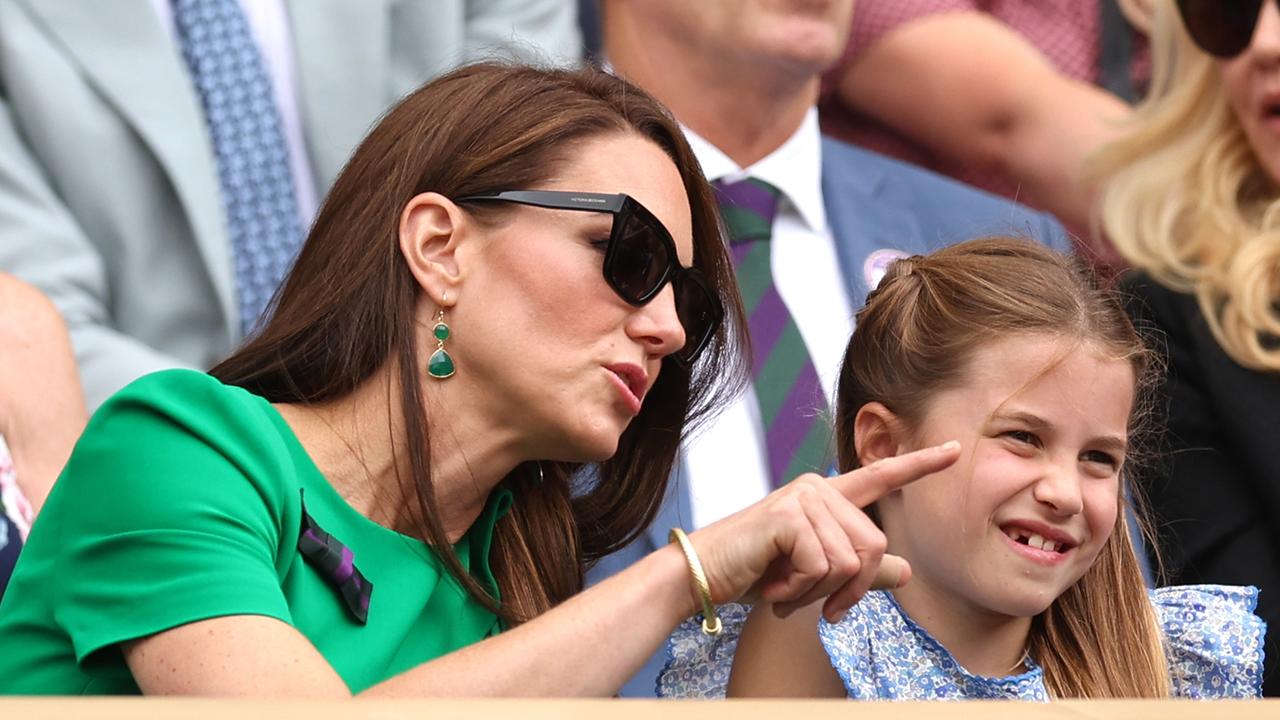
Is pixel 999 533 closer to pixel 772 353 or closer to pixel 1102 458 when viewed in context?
pixel 1102 458

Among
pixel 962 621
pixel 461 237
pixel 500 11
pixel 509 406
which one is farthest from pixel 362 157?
pixel 500 11

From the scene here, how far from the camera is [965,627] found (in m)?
2.03

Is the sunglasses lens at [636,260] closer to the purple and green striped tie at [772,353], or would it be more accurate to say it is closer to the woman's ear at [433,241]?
the woman's ear at [433,241]

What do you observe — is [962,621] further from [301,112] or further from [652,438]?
[301,112]

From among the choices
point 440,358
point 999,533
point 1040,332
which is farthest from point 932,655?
point 440,358

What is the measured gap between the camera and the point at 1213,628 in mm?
2131

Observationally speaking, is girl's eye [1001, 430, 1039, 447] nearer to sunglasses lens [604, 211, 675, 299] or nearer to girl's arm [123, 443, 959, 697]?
girl's arm [123, 443, 959, 697]

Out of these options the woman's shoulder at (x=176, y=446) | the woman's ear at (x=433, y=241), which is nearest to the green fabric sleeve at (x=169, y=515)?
the woman's shoulder at (x=176, y=446)

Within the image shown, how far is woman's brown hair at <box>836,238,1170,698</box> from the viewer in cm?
206

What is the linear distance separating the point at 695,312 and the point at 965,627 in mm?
473

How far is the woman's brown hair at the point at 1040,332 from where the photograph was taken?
206 cm

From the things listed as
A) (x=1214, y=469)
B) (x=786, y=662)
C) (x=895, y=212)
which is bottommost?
(x=1214, y=469)

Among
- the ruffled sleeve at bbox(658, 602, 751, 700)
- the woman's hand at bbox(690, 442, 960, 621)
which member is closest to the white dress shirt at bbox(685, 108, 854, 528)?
the ruffled sleeve at bbox(658, 602, 751, 700)

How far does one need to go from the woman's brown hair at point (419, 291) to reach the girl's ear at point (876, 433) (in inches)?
7.7
